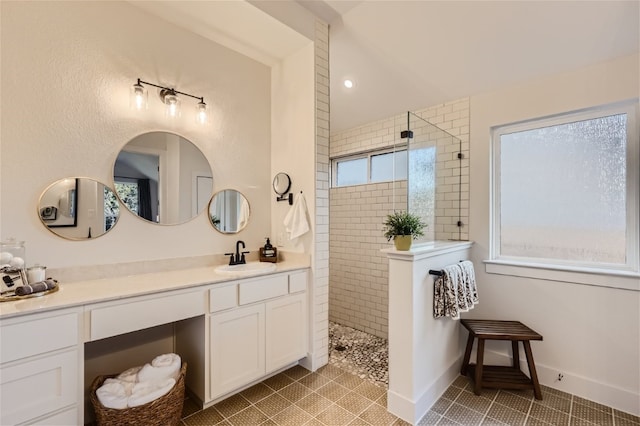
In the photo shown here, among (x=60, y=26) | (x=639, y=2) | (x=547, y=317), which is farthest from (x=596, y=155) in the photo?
(x=60, y=26)

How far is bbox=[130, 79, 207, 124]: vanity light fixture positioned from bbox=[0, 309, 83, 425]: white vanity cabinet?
4.87 feet

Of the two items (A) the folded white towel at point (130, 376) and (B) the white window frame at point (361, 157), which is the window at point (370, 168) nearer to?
(B) the white window frame at point (361, 157)

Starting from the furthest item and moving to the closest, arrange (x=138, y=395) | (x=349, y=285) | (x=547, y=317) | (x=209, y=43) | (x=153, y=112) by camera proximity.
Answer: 1. (x=349, y=285)
2. (x=209, y=43)
3. (x=547, y=317)
4. (x=153, y=112)
5. (x=138, y=395)

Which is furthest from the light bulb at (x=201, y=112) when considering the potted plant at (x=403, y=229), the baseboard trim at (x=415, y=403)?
the baseboard trim at (x=415, y=403)

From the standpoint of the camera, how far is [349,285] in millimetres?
3842

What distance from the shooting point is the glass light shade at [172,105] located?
7.63ft

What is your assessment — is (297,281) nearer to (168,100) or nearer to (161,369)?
(161,369)

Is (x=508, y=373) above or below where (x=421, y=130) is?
below

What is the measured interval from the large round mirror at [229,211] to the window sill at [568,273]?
90.1 inches

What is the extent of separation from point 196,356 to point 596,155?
337 centimetres

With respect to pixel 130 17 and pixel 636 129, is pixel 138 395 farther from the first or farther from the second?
pixel 636 129

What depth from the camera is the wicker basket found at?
166 centimetres

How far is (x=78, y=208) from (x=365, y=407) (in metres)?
2.40

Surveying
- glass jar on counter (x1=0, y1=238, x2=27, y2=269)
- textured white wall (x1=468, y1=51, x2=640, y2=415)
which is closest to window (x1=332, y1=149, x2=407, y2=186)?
textured white wall (x1=468, y1=51, x2=640, y2=415)
